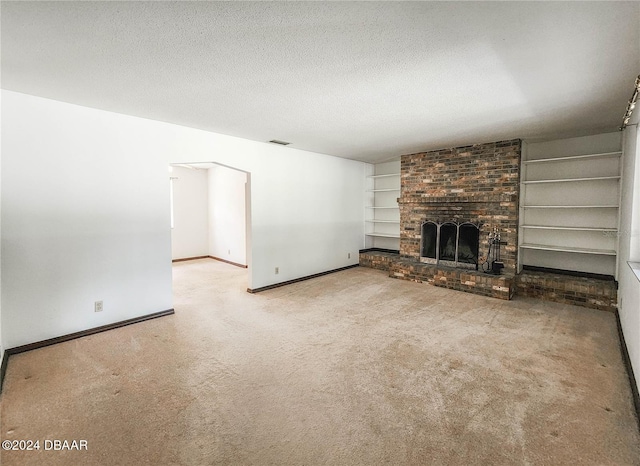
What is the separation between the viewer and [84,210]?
3209 millimetres

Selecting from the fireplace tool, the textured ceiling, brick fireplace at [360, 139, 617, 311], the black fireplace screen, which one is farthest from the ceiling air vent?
the fireplace tool

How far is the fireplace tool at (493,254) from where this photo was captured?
4.85m

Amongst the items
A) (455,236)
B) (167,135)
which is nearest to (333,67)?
(167,135)

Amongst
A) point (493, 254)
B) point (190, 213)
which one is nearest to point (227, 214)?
point (190, 213)

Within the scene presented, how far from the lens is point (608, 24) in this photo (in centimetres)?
172

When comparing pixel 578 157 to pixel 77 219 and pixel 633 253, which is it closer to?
pixel 633 253

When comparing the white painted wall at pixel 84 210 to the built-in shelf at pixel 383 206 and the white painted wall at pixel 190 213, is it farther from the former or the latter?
the white painted wall at pixel 190 213

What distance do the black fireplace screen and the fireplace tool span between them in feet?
0.66

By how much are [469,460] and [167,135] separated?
13.9 ft

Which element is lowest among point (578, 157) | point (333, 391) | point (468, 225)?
point (333, 391)

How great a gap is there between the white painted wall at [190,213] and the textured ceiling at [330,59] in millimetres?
4582

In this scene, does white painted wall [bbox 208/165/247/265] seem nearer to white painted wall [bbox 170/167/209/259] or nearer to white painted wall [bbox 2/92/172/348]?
white painted wall [bbox 170/167/209/259]

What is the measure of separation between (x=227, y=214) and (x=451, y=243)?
515 centimetres

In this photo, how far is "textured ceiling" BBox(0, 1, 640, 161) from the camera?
5.37 feet
